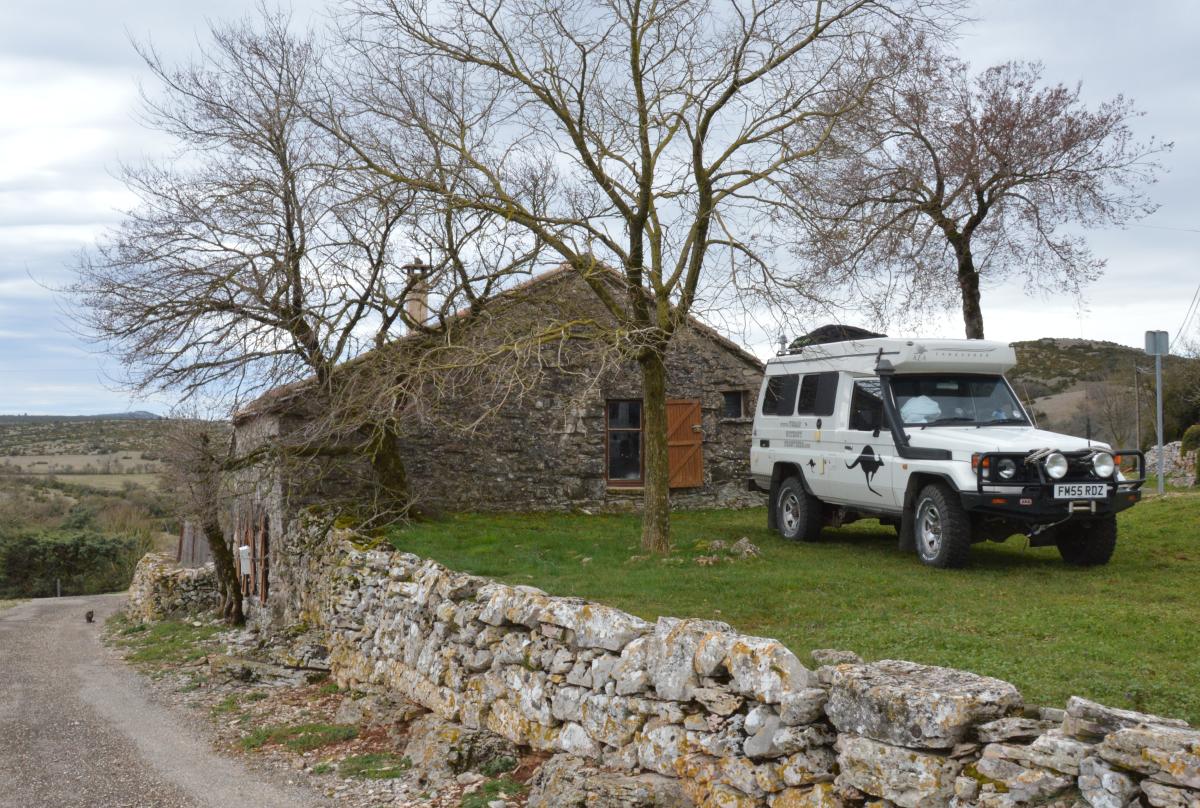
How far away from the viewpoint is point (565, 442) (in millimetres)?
19328

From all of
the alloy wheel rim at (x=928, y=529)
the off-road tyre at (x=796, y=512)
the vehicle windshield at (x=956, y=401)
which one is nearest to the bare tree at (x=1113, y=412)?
the off-road tyre at (x=796, y=512)

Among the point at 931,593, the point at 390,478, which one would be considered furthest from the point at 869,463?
the point at 390,478

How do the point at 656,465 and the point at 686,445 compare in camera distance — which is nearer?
the point at 656,465

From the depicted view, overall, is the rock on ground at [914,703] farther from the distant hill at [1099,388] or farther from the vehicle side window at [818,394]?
the distant hill at [1099,388]

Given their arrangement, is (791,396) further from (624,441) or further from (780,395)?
(624,441)

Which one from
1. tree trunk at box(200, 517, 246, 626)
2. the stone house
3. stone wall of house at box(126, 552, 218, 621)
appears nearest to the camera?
the stone house

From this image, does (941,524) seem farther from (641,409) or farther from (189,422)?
(189,422)

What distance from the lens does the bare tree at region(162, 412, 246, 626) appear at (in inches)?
731

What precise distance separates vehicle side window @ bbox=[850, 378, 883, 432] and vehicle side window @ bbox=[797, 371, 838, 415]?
16.8 inches

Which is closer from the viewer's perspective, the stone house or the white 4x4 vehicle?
the white 4x4 vehicle

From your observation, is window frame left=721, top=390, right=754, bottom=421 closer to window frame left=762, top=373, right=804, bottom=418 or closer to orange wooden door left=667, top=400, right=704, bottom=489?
orange wooden door left=667, top=400, right=704, bottom=489

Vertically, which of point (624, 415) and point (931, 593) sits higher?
point (624, 415)

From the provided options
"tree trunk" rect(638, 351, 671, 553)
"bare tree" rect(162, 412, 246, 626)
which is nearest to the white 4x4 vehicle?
"tree trunk" rect(638, 351, 671, 553)

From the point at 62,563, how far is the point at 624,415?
118 feet
